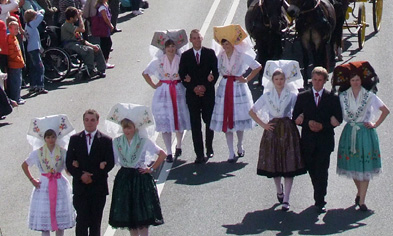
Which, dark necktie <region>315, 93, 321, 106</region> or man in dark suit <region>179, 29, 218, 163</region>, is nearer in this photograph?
dark necktie <region>315, 93, 321, 106</region>

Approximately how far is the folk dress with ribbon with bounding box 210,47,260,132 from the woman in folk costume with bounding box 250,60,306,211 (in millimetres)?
1925

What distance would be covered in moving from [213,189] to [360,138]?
2.34 m

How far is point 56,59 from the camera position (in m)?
20.8

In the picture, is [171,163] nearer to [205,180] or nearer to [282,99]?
[205,180]

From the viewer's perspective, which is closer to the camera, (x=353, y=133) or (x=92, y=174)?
(x=92, y=174)

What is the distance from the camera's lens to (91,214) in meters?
12.1

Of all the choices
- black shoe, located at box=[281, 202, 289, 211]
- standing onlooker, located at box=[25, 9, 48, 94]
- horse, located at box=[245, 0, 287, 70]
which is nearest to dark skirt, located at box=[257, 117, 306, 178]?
black shoe, located at box=[281, 202, 289, 211]

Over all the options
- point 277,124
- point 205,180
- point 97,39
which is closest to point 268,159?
point 277,124

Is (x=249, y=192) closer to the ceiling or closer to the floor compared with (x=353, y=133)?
closer to the floor

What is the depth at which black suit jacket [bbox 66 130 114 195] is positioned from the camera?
11.9 m

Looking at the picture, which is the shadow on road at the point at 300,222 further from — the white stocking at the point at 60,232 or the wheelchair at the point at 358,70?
the white stocking at the point at 60,232

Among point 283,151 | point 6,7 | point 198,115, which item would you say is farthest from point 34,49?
point 283,151

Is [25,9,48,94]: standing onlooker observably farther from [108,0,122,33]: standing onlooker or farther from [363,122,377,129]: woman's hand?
[363,122,377,129]: woman's hand

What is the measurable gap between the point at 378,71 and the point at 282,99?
7350 mm
